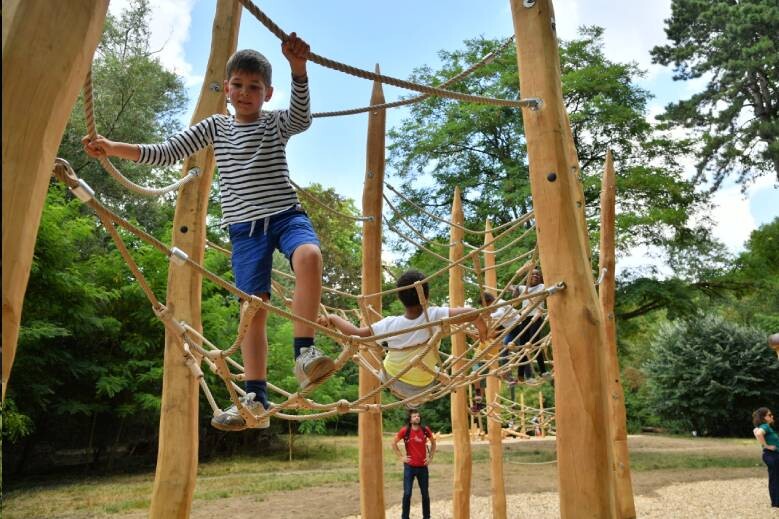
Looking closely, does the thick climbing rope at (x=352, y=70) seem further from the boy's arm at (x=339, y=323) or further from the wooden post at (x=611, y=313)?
the wooden post at (x=611, y=313)

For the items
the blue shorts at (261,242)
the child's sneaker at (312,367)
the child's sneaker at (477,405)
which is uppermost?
the blue shorts at (261,242)

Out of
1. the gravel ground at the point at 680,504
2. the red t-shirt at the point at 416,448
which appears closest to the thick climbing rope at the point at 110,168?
the red t-shirt at the point at 416,448

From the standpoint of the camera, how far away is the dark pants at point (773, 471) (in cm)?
724

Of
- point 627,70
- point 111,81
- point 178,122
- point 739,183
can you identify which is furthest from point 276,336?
point 739,183

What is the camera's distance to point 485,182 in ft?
45.9

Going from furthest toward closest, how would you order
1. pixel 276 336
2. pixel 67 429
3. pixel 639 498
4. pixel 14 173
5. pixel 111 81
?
1. pixel 276 336
2. pixel 111 81
3. pixel 67 429
4. pixel 639 498
5. pixel 14 173

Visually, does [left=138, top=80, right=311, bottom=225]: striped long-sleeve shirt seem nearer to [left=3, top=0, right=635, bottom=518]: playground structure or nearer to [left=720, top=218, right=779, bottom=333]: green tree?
[left=3, top=0, right=635, bottom=518]: playground structure

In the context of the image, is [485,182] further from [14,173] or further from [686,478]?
[14,173]

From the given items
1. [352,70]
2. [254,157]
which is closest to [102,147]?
[254,157]

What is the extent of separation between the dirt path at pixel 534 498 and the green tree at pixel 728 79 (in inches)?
294

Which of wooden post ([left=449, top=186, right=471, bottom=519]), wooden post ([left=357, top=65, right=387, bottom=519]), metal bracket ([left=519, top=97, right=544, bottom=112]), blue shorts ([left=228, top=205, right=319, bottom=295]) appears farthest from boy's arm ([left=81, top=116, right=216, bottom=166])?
wooden post ([left=449, top=186, right=471, bottom=519])

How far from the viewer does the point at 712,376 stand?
678 inches

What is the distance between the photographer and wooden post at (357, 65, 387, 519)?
3.81 m

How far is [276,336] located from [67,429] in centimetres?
463
